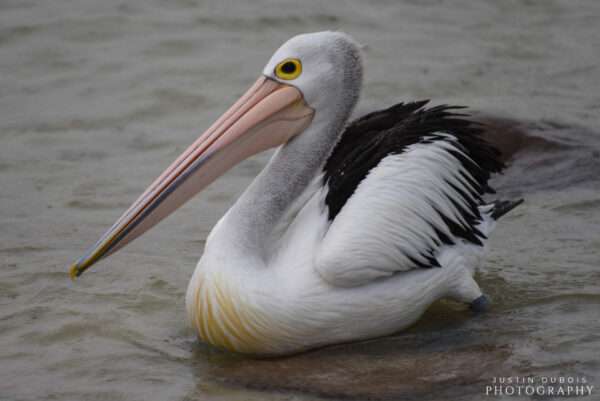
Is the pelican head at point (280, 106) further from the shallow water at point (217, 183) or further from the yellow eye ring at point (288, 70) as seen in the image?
the shallow water at point (217, 183)

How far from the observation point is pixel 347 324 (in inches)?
158

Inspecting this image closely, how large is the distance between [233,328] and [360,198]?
76 centimetres

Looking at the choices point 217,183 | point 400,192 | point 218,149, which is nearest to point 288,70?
point 218,149

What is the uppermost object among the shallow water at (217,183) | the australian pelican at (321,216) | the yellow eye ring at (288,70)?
the yellow eye ring at (288,70)

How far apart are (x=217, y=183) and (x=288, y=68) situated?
228cm

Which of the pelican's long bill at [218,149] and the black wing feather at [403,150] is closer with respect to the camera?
the pelican's long bill at [218,149]

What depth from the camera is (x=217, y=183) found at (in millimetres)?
6484

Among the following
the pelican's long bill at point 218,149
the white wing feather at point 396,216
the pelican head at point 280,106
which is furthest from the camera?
the pelican head at point 280,106

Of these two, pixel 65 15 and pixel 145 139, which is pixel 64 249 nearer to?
pixel 145 139

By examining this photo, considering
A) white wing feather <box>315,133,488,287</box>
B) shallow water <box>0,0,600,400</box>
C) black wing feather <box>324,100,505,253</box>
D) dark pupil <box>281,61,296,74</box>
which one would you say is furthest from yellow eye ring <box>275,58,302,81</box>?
shallow water <box>0,0,600,400</box>

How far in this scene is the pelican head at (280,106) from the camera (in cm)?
420

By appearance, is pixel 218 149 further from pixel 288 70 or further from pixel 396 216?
pixel 396 216

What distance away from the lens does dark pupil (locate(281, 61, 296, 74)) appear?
4.30 meters

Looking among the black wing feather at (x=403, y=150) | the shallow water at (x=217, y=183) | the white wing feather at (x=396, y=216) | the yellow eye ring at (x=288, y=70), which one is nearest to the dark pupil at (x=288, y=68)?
the yellow eye ring at (x=288, y=70)
